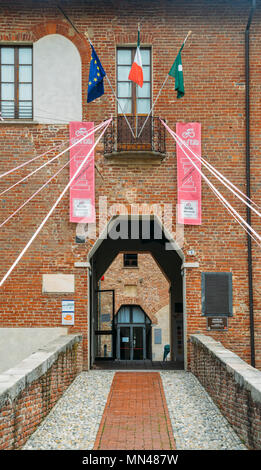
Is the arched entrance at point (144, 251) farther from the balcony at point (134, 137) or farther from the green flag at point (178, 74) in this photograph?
the green flag at point (178, 74)

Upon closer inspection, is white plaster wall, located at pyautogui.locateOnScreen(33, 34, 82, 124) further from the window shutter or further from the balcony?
the window shutter

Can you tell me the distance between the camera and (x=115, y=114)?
1443cm

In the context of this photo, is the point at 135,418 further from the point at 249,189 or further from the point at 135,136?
the point at 135,136

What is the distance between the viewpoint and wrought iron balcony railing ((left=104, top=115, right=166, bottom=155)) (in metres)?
14.3

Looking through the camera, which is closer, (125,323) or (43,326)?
(43,326)

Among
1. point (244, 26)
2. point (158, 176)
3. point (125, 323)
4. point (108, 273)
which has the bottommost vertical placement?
point (125, 323)

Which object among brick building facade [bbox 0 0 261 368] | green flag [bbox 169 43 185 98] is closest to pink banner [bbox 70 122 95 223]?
brick building facade [bbox 0 0 261 368]

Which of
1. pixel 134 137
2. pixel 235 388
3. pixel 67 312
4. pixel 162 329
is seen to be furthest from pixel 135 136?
pixel 162 329

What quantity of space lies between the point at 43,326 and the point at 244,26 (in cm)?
843

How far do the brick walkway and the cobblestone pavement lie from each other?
11cm
